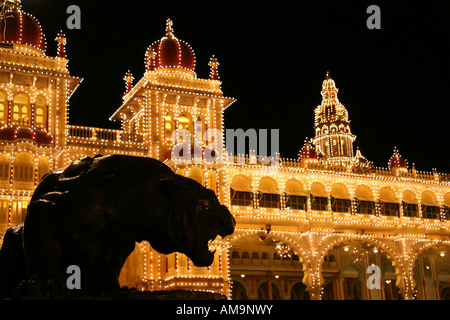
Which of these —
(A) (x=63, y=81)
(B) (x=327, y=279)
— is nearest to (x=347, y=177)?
(B) (x=327, y=279)

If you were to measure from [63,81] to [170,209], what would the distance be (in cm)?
2120

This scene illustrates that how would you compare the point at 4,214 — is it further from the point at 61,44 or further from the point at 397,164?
the point at 397,164

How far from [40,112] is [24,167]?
8.54 ft

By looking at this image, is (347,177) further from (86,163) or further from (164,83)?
(86,163)

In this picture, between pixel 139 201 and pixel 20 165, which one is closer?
pixel 139 201

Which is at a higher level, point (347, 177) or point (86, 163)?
point (347, 177)

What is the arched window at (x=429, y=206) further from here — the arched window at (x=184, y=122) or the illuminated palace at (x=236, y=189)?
the arched window at (x=184, y=122)

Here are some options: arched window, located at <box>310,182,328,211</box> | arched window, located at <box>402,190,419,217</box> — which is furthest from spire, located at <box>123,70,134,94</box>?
arched window, located at <box>402,190,419,217</box>

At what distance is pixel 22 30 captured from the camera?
2627cm

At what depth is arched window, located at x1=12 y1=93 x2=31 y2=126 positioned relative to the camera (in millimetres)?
25688

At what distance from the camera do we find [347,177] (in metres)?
33.2

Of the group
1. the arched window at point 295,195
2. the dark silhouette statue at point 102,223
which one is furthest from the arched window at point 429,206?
the dark silhouette statue at point 102,223

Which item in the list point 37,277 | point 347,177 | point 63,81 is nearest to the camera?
point 37,277

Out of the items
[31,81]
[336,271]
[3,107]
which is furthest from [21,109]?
[336,271]
